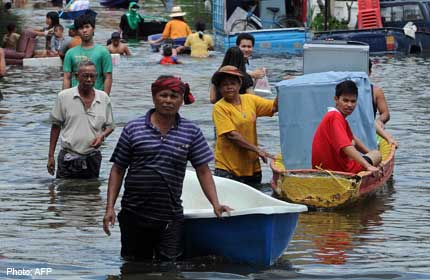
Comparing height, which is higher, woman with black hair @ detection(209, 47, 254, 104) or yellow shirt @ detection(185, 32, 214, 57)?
woman with black hair @ detection(209, 47, 254, 104)

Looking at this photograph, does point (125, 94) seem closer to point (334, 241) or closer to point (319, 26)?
point (334, 241)


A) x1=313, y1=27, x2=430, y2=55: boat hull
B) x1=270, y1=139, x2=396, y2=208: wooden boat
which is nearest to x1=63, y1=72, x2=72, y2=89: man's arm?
x1=270, y1=139, x2=396, y2=208: wooden boat

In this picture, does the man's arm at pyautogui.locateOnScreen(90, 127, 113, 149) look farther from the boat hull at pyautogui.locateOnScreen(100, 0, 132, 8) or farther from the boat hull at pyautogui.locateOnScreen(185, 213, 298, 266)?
the boat hull at pyautogui.locateOnScreen(100, 0, 132, 8)

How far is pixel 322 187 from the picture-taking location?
37.6 ft

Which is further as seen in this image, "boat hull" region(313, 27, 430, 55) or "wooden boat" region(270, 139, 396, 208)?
"boat hull" region(313, 27, 430, 55)

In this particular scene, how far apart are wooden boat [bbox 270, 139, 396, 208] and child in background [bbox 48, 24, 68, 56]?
1744 cm

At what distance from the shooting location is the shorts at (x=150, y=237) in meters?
8.32

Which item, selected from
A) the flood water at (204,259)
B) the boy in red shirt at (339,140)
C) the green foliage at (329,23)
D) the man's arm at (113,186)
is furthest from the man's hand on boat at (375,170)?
the green foliage at (329,23)

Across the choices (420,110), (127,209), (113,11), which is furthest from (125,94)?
(113,11)

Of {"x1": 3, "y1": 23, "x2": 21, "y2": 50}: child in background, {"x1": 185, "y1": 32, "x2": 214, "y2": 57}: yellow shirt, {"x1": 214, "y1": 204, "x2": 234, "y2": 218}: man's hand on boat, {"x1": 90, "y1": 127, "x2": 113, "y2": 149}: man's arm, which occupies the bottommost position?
{"x1": 185, "y1": 32, "x2": 214, "y2": 57}: yellow shirt

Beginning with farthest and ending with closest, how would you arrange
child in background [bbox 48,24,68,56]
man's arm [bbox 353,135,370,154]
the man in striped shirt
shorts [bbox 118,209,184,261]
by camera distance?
→ 1. child in background [bbox 48,24,68,56]
2. man's arm [bbox 353,135,370,154]
3. shorts [bbox 118,209,184,261]
4. the man in striped shirt

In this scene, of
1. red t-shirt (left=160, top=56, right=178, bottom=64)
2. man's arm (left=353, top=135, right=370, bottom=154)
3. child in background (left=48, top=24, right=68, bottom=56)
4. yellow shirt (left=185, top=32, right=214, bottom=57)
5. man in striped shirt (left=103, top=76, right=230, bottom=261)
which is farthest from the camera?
yellow shirt (left=185, top=32, right=214, bottom=57)

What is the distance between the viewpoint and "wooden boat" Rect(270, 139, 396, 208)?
11406 millimetres

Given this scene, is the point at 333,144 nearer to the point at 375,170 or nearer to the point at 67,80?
the point at 375,170
